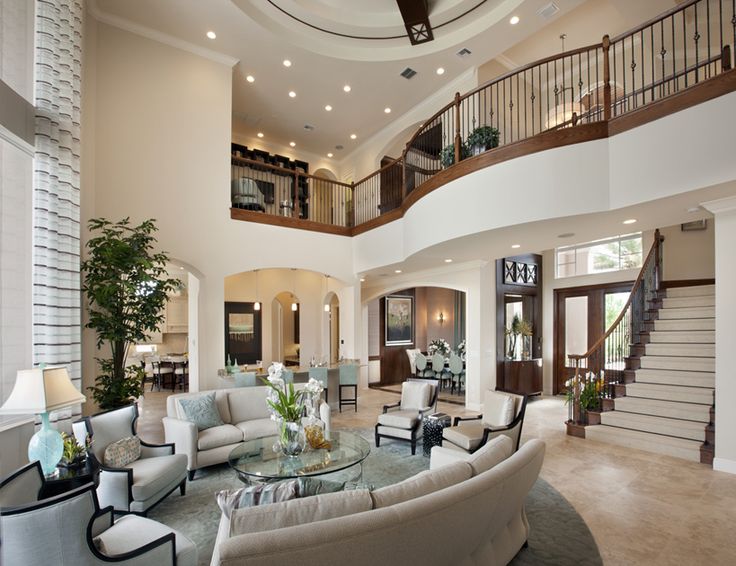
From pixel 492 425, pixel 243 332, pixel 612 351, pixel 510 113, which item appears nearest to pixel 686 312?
pixel 612 351

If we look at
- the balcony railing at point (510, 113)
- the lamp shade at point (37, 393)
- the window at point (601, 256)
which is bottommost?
the lamp shade at point (37, 393)

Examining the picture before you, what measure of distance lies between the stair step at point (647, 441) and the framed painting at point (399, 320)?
5948 millimetres

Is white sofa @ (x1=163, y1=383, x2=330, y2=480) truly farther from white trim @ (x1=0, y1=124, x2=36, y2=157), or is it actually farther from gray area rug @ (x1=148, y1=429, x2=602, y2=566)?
white trim @ (x1=0, y1=124, x2=36, y2=157)

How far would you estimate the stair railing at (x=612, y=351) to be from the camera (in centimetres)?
627

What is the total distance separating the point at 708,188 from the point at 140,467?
5737 millimetres

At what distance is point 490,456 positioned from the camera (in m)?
2.70

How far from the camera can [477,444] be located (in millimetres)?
4309

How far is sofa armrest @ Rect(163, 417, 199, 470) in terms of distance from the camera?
431 cm

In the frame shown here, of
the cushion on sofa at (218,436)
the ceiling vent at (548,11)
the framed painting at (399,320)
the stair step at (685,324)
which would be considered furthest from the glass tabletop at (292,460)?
the framed painting at (399,320)

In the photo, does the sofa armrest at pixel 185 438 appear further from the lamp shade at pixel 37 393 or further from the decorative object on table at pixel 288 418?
the lamp shade at pixel 37 393

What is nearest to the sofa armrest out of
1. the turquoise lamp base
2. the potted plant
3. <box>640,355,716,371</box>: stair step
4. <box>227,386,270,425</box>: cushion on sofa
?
<box>227,386,270,425</box>: cushion on sofa

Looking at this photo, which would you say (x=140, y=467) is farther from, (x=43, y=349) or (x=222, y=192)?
(x=222, y=192)

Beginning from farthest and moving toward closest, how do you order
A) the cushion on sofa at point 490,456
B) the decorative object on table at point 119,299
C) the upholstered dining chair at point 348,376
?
the upholstered dining chair at point 348,376 → the decorative object on table at point 119,299 → the cushion on sofa at point 490,456

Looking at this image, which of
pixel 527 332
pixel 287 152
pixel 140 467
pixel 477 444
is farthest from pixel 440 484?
pixel 287 152
